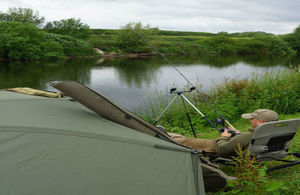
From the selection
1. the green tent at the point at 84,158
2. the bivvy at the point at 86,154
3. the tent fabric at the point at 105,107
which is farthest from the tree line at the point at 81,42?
the green tent at the point at 84,158

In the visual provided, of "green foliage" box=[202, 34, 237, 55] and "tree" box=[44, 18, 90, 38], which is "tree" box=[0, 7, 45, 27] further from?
"green foliage" box=[202, 34, 237, 55]

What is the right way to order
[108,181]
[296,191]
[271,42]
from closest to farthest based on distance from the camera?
1. [108,181]
2. [296,191]
3. [271,42]

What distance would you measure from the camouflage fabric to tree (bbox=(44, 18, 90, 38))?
189 feet

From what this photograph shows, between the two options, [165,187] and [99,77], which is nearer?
[165,187]

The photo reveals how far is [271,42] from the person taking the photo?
6562 cm

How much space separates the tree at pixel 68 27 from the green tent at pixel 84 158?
191 feet

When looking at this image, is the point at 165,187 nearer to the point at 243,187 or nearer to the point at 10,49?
the point at 243,187

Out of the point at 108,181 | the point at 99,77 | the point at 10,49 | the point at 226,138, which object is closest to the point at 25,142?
the point at 108,181

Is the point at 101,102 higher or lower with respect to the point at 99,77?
higher

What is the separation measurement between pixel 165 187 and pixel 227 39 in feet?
232

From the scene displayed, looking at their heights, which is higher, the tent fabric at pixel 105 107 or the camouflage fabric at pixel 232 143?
Result: the tent fabric at pixel 105 107

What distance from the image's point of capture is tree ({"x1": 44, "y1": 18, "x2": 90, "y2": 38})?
5878 cm

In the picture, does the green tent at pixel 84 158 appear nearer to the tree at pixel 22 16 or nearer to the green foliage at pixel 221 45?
the tree at pixel 22 16

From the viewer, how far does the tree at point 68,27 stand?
193 feet
